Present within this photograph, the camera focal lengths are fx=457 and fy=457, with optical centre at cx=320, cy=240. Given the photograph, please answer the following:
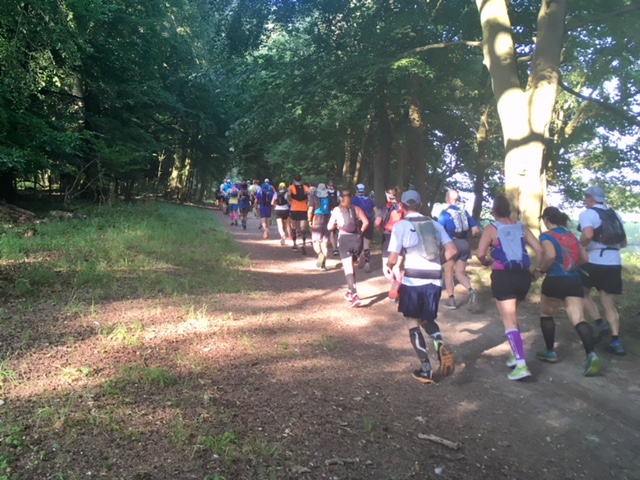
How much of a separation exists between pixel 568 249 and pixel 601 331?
1.70 metres

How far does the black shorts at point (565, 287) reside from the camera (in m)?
5.39

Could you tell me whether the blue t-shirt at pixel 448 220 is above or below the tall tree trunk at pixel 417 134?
below

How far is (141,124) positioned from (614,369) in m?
21.8

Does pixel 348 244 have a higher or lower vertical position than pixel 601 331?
higher

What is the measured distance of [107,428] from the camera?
3.27m

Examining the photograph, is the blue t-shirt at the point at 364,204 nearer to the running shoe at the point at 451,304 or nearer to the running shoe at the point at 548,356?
the running shoe at the point at 451,304

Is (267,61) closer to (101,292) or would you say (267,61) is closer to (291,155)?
(101,292)

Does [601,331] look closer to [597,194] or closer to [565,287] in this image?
[565,287]

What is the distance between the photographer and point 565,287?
5398 mm

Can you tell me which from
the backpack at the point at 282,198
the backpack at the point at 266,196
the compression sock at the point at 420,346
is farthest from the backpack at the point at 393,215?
the backpack at the point at 266,196

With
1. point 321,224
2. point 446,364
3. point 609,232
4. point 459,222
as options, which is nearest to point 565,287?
point 609,232

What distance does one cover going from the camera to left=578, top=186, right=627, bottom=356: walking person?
19.4ft

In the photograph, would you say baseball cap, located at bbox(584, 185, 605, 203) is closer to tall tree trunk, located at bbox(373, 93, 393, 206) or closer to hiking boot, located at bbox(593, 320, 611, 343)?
hiking boot, located at bbox(593, 320, 611, 343)

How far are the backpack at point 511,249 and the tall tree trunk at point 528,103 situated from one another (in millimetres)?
3923
